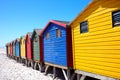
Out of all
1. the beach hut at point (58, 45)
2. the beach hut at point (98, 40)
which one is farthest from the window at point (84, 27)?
the beach hut at point (58, 45)

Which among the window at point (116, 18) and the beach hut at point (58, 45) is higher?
the window at point (116, 18)

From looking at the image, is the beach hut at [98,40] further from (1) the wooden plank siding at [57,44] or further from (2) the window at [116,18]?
(1) the wooden plank siding at [57,44]

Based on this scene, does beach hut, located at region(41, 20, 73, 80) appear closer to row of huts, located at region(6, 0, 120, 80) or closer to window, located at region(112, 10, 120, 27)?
row of huts, located at region(6, 0, 120, 80)

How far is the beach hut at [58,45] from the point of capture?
13789 millimetres

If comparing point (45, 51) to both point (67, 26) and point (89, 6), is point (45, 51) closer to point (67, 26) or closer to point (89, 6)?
point (67, 26)

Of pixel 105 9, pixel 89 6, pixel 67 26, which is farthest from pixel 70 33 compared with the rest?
pixel 105 9

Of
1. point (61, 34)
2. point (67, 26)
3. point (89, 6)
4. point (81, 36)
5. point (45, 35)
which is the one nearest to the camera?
point (89, 6)

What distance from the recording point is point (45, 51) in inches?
771

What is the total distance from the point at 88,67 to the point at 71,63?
260cm

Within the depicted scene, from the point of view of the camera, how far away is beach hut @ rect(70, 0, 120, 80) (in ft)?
29.1

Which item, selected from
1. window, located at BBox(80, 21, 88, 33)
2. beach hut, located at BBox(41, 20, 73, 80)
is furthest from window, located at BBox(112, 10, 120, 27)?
beach hut, located at BBox(41, 20, 73, 80)

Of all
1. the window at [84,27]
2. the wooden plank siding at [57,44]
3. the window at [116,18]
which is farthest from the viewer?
the wooden plank siding at [57,44]

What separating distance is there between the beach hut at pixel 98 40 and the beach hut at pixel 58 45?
861mm

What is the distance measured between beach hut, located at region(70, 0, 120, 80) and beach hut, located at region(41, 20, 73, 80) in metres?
0.86
